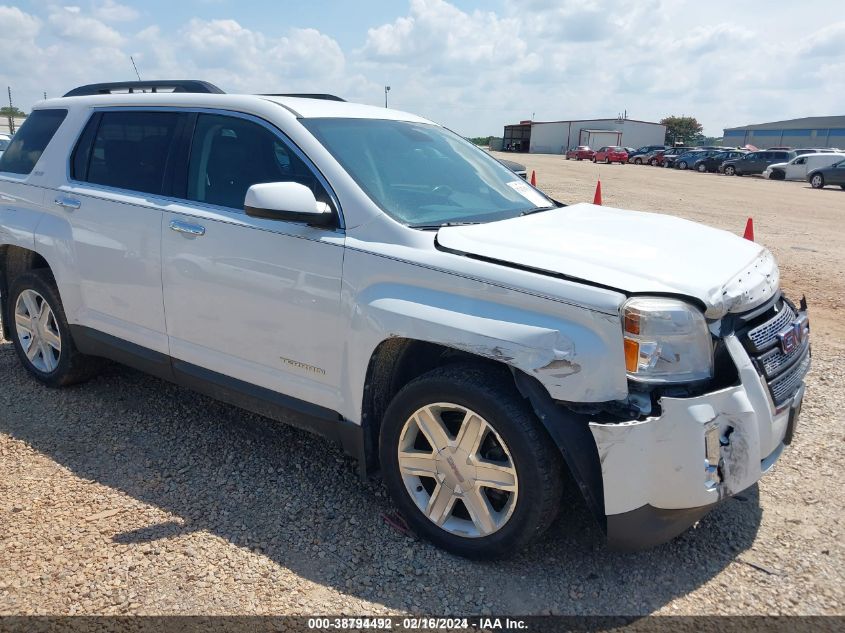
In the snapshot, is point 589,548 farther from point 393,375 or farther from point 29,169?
point 29,169

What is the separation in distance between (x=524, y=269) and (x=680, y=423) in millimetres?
801

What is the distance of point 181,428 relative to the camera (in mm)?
4262

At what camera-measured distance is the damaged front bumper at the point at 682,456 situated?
2467 mm

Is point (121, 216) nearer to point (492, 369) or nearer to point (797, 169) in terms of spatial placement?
point (492, 369)

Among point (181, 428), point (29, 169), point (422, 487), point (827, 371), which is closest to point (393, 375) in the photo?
point (422, 487)

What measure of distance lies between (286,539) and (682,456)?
1771 mm

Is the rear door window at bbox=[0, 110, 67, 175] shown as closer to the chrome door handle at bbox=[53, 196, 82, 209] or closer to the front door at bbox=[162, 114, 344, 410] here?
the chrome door handle at bbox=[53, 196, 82, 209]

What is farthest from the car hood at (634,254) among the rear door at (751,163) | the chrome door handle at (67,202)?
the rear door at (751,163)

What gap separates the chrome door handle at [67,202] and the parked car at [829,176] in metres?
32.1

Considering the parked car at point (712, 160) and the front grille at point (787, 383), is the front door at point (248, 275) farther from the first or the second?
the parked car at point (712, 160)

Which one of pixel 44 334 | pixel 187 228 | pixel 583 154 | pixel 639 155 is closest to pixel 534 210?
pixel 187 228

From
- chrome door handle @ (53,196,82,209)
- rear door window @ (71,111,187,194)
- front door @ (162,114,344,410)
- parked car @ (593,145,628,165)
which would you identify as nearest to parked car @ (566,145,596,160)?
parked car @ (593,145,628,165)

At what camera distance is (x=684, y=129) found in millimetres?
98562

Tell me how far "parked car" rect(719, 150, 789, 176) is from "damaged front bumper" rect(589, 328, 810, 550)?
40814mm
